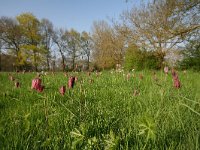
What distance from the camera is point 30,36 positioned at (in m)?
43.9

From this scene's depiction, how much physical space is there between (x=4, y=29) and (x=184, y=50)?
116 feet

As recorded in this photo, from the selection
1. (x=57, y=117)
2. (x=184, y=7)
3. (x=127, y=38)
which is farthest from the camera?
(x=127, y=38)

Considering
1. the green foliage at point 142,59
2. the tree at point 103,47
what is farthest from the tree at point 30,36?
the green foliage at point 142,59

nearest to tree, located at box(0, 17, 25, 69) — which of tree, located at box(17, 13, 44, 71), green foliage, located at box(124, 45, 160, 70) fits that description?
tree, located at box(17, 13, 44, 71)

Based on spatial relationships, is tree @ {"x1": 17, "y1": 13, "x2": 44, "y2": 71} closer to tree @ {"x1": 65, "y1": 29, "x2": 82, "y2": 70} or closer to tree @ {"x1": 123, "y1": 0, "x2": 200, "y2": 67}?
tree @ {"x1": 65, "y1": 29, "x2": 82, "y2": 70}

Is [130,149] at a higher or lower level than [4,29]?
lower

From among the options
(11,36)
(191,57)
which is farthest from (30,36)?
(191,57)

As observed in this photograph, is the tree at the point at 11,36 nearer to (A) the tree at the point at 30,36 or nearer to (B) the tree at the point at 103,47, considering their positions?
(A) the tree at the point at 30,36

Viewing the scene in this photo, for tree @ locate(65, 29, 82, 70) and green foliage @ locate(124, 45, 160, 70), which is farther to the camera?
tree @ locate(65, 29, 82, 70)

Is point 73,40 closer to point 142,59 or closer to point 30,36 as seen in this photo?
point 30,36

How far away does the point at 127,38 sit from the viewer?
14.3 meters

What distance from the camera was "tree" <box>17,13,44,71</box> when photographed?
43.3 meters

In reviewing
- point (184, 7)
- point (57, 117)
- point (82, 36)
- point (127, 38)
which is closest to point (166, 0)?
point (184, 7)

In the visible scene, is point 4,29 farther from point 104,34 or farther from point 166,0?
point 166,0
